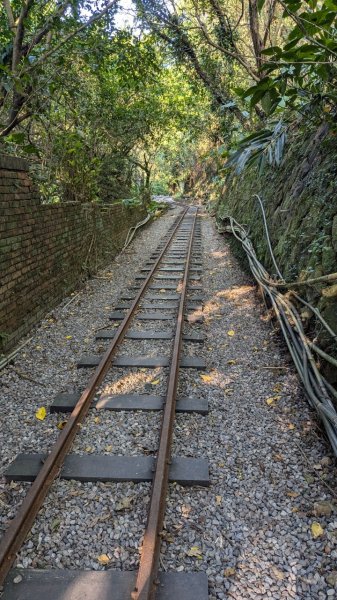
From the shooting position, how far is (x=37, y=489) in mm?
2613

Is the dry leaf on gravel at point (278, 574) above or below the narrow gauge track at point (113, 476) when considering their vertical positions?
below

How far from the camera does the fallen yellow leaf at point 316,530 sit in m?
2.45

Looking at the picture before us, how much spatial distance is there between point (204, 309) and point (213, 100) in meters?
11.7

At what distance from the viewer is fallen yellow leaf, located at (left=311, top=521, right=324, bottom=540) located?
8.02ft

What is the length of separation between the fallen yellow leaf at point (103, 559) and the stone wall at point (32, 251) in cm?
302

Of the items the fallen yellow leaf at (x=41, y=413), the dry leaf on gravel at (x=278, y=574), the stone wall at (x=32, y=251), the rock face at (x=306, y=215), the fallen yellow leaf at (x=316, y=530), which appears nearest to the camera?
the dry leaf on gravel at (x=278, y=574)

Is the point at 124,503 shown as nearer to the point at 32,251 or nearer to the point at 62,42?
the point at 32,251

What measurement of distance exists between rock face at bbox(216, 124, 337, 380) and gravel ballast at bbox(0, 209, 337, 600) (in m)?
0.82

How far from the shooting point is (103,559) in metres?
2.27

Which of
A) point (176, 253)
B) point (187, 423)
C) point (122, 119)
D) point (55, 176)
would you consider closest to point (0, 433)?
point (187, 423)

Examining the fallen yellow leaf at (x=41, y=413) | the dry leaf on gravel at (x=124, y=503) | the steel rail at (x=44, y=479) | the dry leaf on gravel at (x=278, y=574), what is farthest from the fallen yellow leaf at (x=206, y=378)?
the dry leaf on gravel at (x=278, y=574)

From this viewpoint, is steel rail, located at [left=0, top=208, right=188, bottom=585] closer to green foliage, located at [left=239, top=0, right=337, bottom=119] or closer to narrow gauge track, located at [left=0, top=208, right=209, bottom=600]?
narrow gauge track, located at [left=0, top=208, right=209, bottom=600]

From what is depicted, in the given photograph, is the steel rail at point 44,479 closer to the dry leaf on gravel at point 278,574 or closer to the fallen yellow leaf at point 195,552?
the fallen yellow leaf at point 195,552

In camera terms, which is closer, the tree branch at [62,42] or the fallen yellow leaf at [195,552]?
the fallen yellow leaf at [195,552]
